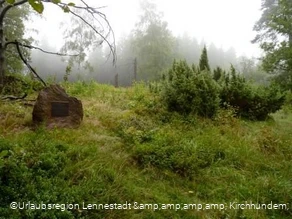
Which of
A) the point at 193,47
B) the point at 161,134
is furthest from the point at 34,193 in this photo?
the point at 193,47

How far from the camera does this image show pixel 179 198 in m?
3.13

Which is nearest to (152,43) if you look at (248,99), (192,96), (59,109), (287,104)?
(287,104)

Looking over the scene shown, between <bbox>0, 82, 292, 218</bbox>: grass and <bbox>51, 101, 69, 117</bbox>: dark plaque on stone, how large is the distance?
0.42 metres

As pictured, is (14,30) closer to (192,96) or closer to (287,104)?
(192,96)

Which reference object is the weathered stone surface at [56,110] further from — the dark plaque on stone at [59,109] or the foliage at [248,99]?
the foliage at [248,99]

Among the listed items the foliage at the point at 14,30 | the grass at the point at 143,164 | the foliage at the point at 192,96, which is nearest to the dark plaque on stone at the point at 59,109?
the grass at the point at 143,164

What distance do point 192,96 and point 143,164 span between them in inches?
104

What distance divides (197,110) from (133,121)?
5.23 ft

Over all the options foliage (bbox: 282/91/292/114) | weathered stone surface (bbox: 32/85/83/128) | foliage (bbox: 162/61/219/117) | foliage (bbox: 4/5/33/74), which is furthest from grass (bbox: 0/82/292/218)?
foliage (bbox: 4/5/33/74)

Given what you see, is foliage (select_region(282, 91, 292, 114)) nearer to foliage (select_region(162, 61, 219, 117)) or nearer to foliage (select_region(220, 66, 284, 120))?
foliage (select_region(220, 66, 284, 120))

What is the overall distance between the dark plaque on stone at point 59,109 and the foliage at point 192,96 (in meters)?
2.33

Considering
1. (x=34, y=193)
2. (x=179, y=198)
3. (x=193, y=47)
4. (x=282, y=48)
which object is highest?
(x=193, y=47)

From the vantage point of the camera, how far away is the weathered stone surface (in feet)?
14.6

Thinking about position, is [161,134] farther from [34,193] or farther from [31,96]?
[31,96]
